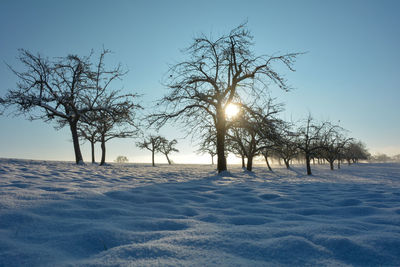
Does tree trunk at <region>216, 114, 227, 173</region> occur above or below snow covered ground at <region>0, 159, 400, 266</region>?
above

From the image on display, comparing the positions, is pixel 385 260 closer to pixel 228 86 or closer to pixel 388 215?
pixel 388 215

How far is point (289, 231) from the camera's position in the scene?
2.07m

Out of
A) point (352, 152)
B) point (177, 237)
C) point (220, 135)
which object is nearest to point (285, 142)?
point (220, 135)

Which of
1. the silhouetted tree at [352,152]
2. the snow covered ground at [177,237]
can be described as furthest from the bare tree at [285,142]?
the silhouetted tree at [352,152]

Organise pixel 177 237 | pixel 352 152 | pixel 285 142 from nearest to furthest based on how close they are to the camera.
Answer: pixel 177 237 < pixel 285 142 < pixel 352 152

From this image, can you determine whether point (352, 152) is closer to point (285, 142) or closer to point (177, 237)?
point (285, 142)

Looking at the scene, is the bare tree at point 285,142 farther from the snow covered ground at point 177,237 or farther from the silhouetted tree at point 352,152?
the silhouetted tree at point 352,152

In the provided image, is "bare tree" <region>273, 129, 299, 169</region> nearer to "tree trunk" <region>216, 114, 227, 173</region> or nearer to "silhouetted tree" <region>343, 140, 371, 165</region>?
"tree trunk" <region>216, 114, 227, 173</region>

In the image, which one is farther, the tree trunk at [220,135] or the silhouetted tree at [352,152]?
the silhouetted tree at [352,152]

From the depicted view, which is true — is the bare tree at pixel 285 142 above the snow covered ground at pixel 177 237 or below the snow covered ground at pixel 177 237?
above

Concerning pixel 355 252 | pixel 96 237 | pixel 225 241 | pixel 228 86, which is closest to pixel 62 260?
pixel 96 237

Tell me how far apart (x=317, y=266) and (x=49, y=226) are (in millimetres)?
2329

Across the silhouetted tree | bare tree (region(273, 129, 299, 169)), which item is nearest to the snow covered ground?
bare tree (region(273, 129, 299, 169))

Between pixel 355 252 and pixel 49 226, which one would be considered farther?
pixel 49 226
